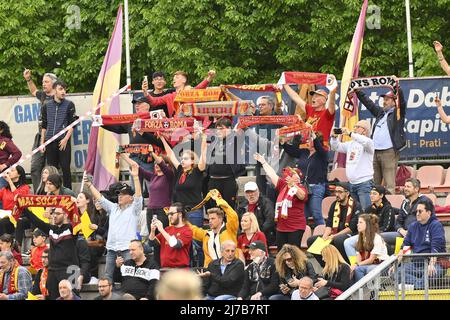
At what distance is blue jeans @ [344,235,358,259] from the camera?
18766 mm

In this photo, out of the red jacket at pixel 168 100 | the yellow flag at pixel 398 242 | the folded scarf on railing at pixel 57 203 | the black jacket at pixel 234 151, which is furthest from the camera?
the red jacket at pixel 168 100

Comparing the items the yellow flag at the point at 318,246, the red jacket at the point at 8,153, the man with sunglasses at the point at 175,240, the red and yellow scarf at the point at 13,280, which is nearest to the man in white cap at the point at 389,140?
the yellow flag at the point at 318,246

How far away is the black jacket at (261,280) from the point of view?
1845 centimetres

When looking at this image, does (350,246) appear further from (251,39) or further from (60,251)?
(251,39)

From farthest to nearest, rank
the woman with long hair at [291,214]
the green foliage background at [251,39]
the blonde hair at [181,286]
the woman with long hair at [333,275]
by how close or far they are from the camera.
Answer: the green foliage background at [251,39], the woman with long hair at [291,214], the woman with long hair at [333,275], the blonde hair at [181,286]

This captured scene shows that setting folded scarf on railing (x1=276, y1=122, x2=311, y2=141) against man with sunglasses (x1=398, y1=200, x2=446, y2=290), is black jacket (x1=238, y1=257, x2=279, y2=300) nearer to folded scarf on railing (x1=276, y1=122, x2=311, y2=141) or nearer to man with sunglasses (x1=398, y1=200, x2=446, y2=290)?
man with sunglasses (x1=398, y1=200, x2=446, y2=290)

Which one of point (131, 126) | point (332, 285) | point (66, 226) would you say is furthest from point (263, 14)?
point (332, 285)

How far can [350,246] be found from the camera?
18844 mm

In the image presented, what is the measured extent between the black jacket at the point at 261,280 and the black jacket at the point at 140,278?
1.23 m

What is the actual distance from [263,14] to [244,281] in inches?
567

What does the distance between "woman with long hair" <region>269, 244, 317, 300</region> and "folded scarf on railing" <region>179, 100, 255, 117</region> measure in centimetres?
361

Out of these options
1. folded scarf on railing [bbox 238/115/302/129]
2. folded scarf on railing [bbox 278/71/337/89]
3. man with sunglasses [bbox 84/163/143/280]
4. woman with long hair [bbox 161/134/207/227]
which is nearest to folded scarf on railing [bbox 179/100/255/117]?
folded scarf on railing [bbox 238/115/302/129]

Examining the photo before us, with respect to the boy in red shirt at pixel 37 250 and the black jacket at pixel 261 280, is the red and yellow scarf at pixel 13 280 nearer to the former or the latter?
the boy in red shirt at pixel 37 250

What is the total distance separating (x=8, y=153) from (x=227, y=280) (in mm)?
5919
